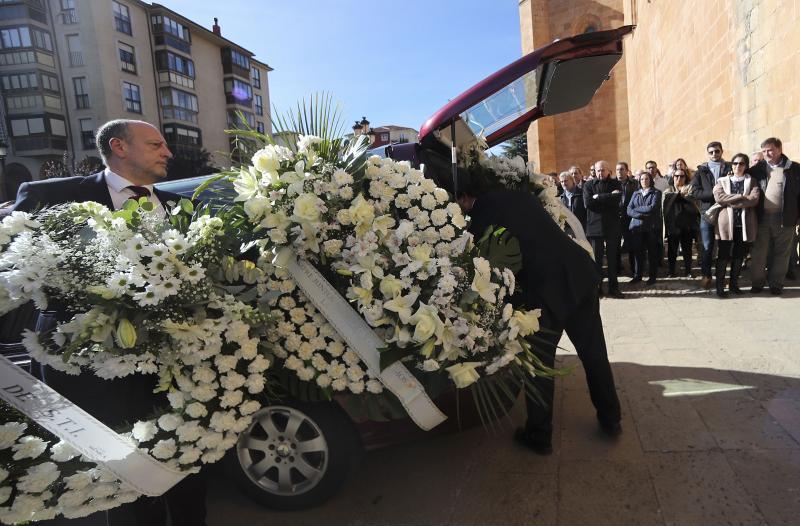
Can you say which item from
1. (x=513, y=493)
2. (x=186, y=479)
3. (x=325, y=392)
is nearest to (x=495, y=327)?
(x=325, y=392)

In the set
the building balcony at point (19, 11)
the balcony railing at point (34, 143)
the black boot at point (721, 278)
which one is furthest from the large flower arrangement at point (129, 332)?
the building balcony at point (19, 11)

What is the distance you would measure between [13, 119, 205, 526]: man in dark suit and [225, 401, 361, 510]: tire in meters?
0.33

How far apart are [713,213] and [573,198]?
1989mm

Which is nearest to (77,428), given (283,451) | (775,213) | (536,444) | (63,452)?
(63,452)

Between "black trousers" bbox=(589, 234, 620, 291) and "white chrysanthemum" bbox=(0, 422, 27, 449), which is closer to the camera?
"white chrysanthemum" bbox=(0, 422, 27, 449)

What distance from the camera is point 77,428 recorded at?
1.89 m

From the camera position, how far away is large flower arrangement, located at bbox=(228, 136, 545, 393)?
2094 mm

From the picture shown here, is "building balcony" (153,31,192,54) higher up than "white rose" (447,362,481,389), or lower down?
higher up

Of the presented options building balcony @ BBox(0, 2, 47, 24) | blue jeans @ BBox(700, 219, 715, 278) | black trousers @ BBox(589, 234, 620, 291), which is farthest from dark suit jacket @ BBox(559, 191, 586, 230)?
building balcony @ BBox(0, 2, 47, 24)

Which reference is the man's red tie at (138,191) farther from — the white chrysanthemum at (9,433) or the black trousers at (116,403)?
the white chrysanthemum at (9,433)

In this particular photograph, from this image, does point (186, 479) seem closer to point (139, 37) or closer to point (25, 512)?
point (25, 512)

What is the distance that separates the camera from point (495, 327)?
7.23ft

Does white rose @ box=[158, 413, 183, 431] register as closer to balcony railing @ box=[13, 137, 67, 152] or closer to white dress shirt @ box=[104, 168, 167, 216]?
white dress shirt @ box=[104, 168, 167, 216]

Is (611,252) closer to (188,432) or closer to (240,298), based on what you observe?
(240,298)
